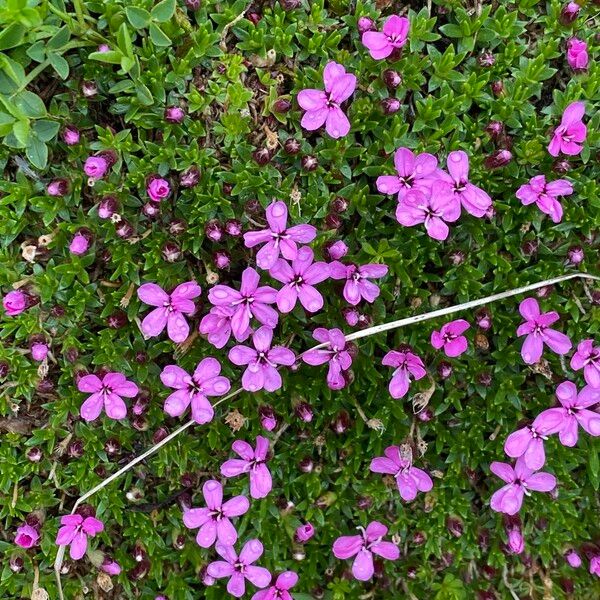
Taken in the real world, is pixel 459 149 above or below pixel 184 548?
→ above

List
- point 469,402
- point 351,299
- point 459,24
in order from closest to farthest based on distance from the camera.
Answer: point 351,299
point 459,24
point 469,402

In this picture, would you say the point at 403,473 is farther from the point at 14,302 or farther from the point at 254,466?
the point at 14,302

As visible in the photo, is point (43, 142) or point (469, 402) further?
point (469, 402)

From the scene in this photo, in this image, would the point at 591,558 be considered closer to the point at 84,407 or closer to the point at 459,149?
the point at 459,149

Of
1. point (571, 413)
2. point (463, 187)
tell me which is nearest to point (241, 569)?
point (571, 413)

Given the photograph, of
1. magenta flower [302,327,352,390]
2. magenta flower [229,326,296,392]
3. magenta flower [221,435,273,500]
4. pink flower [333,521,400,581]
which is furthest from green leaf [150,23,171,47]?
pink flower [333,521,400,581]

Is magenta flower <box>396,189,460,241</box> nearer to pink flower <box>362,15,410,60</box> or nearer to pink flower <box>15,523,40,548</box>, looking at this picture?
pink flower <box>362,15,410,60</box>

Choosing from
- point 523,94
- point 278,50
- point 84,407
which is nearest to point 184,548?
point 84,407

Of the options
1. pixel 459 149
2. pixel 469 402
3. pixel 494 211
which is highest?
pixel 459 149

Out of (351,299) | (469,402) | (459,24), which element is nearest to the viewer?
(351,299)
